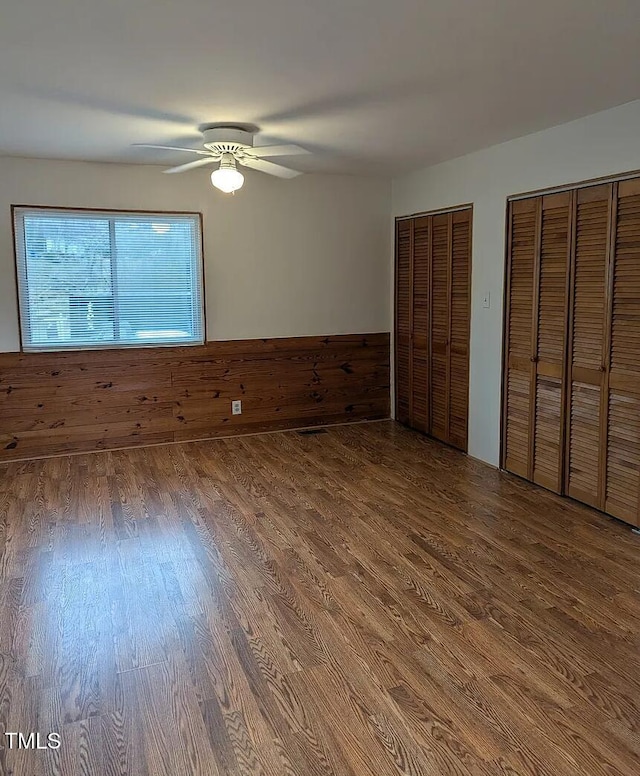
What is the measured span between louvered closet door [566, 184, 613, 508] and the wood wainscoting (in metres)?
2.40

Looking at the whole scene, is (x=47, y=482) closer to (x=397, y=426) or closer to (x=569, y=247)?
(x=397, y=426)

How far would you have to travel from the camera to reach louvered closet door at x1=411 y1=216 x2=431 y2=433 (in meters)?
5.29

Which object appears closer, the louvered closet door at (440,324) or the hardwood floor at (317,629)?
the hardwood floor at (317,629)

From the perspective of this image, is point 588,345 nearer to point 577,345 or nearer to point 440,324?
point 577,345

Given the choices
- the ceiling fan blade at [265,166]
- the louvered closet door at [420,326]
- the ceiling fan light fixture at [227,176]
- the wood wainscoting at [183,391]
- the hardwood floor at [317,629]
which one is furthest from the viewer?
the louvered closet door at [420,326]

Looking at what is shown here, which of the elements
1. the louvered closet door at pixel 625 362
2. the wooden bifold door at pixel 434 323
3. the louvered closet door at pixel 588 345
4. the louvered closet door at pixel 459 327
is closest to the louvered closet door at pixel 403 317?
the wooden bifold door at pixel 434 323

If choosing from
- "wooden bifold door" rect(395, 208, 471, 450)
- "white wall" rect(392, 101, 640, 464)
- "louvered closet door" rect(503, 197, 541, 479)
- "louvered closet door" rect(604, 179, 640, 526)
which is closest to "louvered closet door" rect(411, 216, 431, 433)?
"wooden bifold door" rect(395, 208, 471, 450)

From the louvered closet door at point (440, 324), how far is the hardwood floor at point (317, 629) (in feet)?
3.53

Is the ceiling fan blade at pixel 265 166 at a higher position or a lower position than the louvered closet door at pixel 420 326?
higher

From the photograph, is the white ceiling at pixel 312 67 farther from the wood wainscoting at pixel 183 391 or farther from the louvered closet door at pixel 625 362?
the wood wainscoting at pixel 183 391

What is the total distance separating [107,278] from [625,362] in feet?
12.3

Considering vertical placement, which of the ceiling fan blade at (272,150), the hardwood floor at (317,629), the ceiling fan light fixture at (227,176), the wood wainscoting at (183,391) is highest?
the ceiling fan blade at (272,150)

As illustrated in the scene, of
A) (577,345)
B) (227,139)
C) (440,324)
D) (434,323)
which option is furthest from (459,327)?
(227,139)

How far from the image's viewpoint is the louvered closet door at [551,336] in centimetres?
378
